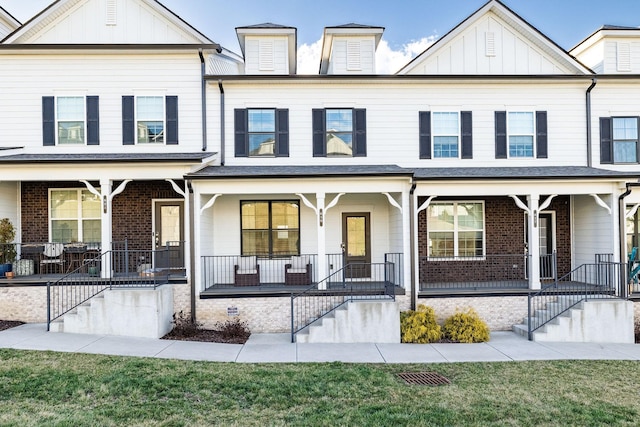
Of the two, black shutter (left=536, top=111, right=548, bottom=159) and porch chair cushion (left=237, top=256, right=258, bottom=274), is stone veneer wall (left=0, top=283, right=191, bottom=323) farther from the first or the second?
black shutter (left=536, top=111, right=548, bottom=159)

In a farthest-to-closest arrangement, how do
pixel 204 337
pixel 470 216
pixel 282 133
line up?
1. pixel 470 216
2. pixel 282 133
3. pixel 204 337

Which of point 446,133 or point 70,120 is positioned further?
point 446,133

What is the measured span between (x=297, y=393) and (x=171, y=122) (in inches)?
364

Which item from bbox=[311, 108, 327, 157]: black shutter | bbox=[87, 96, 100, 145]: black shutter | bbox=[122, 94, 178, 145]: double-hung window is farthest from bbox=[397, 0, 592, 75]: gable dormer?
bbox=[87, 96, 100, 145]: black shutter

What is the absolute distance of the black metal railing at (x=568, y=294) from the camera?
11.0 m

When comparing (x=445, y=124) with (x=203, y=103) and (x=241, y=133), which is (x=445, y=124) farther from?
(x=203, y=103)

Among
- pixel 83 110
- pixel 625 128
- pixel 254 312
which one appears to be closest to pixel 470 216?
pixel 625 128

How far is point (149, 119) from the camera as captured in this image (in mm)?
12836

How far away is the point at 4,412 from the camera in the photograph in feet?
18.6

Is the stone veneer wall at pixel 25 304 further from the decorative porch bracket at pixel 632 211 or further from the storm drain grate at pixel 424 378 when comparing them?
the decorative porch bracket at pixel 632 211

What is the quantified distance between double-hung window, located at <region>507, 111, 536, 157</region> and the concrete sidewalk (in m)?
6.02

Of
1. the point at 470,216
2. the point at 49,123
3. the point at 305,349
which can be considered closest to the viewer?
the point at 305,349

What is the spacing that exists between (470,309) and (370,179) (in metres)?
4.26

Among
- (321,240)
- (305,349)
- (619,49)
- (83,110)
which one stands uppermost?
(619,49)
